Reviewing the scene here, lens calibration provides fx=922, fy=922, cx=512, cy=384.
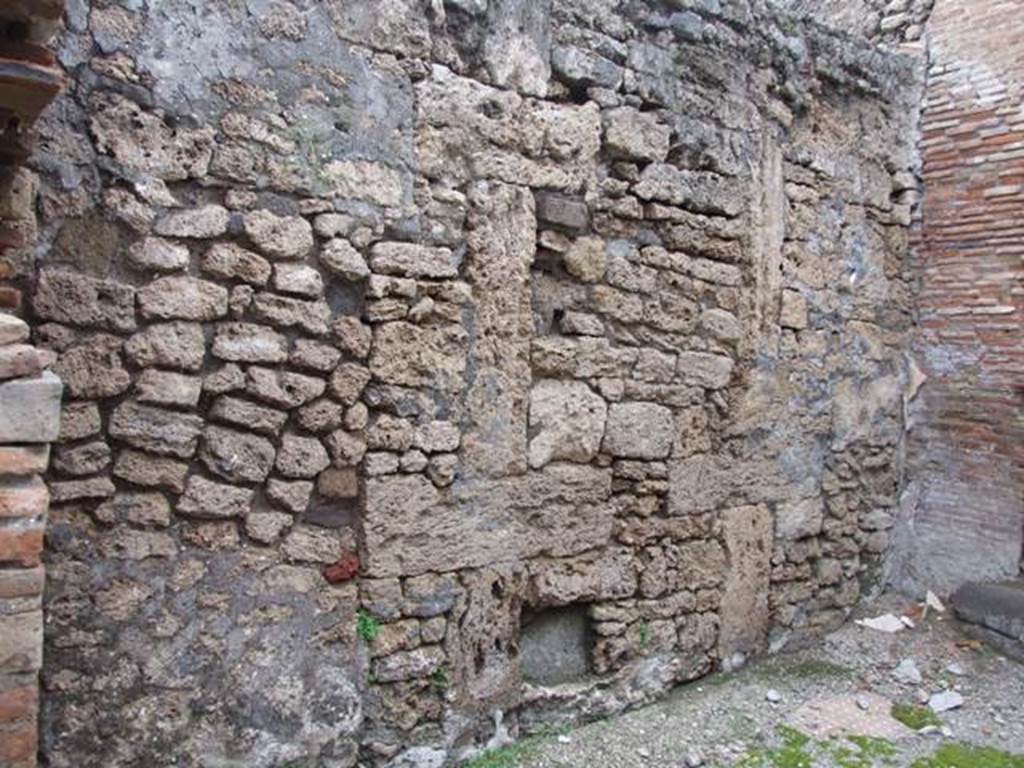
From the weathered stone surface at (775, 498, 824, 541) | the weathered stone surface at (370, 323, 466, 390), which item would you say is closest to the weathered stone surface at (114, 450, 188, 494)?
the weathered stone surface at (370, 323, 466, 390)

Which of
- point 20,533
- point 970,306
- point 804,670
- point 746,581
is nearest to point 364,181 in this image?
point 20,533

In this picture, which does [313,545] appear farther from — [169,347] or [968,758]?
[968,758]

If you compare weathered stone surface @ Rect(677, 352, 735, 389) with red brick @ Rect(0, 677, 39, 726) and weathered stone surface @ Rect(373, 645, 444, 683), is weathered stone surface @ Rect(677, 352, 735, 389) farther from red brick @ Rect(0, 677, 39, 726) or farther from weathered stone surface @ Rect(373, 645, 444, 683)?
red brick @ Rect(0, 677, 39, 726)

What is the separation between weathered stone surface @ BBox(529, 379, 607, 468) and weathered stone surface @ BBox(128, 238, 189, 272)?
4.49 feet

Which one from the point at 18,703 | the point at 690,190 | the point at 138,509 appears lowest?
the point at 18,703

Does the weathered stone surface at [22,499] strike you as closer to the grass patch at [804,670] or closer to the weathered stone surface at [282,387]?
the weathered stone surface at [282,387]

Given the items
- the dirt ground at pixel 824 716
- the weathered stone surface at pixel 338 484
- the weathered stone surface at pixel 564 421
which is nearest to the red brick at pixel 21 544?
the weathered stone surface at pixel 338 484

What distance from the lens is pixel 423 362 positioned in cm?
320

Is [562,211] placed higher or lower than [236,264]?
higher

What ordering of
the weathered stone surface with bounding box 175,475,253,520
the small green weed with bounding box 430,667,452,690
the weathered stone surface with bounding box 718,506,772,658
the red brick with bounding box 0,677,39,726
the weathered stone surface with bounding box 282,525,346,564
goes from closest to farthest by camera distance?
1. the red brick with bounding box 0,677,39,726
2. the weathered stone surface with bounding box 175,475,253,520
3. the weathered stone surface with bounding box 282,525,346,564
4. the small green weed with bounding box 430,667,452,690
5. the weathered stone surface with bounding box 718,506,772,658

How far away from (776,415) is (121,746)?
3049 mm

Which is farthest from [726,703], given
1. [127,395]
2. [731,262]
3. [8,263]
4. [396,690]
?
[8,263]

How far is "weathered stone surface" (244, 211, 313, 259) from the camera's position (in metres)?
2.85

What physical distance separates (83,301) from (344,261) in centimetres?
Result: 79
